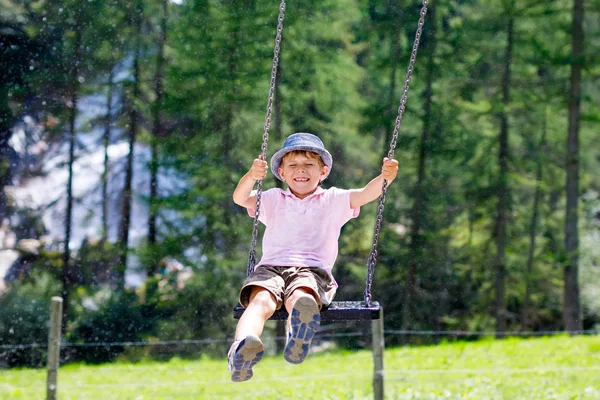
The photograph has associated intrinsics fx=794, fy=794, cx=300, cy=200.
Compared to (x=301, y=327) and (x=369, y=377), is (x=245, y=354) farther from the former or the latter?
(x=369, y=377)

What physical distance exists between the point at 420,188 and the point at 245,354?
9387 mm

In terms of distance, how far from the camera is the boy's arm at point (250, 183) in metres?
2.79

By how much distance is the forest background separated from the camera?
10.1 m

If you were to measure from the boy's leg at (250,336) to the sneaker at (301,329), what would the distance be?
0.09 m

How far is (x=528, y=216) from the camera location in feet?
40.0

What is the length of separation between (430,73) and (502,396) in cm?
633

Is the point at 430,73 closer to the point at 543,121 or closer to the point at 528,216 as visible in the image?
the point at 543,121

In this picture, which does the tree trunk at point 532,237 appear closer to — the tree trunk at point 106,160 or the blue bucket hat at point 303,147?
the tree trunk at point 106,160

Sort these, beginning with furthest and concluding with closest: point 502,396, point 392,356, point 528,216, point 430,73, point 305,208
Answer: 1. point 528,216
2. point 430,73
3. point 392,356
4. point 502,396
5. point 305,208

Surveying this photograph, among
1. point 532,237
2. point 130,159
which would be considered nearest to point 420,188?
point 532,237

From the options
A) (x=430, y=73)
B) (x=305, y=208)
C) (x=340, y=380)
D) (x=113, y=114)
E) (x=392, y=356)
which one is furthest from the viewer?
(x=430, y=73)

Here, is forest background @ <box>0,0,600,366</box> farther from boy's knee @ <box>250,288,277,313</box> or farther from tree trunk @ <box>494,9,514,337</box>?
boy's knee @ <box>250,288,277,313</box>

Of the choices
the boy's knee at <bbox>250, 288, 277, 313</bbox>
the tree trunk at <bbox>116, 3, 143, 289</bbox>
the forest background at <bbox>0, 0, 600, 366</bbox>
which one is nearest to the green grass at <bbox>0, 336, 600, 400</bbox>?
the forest background at <bbox>0, 0, 600, 366</bbox>

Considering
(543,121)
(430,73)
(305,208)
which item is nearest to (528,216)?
(543,121)
